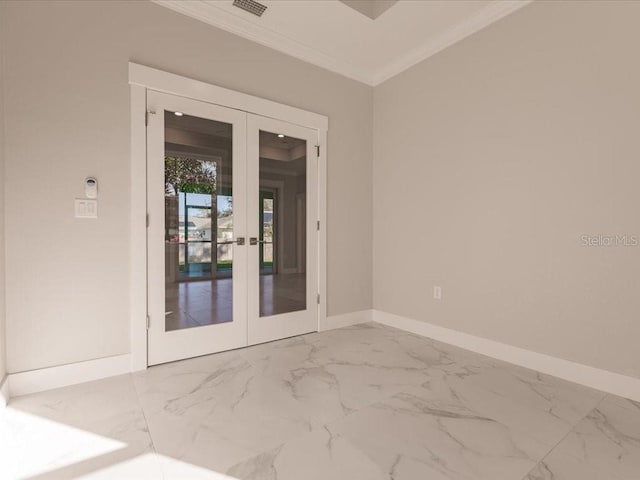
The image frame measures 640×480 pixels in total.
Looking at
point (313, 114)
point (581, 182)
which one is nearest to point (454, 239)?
point (581, 182)

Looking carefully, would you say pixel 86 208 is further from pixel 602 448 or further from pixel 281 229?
pixel 602 448

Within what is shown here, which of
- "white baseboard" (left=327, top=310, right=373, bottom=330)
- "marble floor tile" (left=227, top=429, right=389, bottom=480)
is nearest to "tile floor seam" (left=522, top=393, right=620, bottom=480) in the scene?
"marble floor tile" (left=227, top=429, right=389, bottom=480)

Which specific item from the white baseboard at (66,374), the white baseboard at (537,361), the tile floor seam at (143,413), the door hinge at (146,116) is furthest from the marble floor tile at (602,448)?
the door hinge at (146,116)

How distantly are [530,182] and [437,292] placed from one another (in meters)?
1.34

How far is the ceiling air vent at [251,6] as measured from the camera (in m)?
2.77

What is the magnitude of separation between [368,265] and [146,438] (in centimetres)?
292

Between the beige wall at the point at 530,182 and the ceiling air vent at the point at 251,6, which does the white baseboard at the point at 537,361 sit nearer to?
the beige wall at the point at 530,182

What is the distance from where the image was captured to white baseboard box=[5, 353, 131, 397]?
2.16 metres

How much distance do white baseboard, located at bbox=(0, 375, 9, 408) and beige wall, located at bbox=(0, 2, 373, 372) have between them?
97mm

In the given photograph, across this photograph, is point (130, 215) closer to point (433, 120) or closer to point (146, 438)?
point (146, 438)

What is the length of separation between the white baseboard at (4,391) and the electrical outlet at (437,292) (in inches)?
136

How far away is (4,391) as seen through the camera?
2020 millimetres

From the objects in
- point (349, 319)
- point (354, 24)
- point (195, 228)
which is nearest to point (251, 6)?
point (354, 24)

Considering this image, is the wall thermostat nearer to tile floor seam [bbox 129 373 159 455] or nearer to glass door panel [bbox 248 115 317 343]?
glass door panel [bbox 248 115 317 343]
